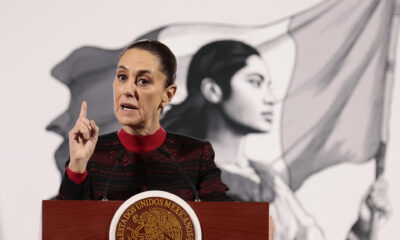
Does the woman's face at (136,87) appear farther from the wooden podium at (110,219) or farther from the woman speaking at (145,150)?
the wooden podium at (110,219)

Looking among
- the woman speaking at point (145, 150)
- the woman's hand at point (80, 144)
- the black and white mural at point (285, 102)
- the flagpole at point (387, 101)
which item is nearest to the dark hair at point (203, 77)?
the black and white mural at point (285, 102)

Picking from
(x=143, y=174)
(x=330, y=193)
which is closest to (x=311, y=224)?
(x=330, y=193)

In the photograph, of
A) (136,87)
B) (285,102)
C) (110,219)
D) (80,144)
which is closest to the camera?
(110,219)

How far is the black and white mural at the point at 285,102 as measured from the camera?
10.0ft

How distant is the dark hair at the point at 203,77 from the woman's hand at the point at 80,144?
5.07ft

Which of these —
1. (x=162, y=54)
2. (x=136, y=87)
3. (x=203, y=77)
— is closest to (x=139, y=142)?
(x=136, y=87)

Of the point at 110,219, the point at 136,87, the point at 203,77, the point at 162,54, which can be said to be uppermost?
the point at 203,77

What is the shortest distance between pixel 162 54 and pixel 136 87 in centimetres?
16

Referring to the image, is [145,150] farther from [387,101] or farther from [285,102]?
Answer: [387,101]

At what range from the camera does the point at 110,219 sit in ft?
4.47

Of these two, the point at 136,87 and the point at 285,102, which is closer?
the point at 136,87

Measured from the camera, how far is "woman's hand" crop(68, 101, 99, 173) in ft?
4.89

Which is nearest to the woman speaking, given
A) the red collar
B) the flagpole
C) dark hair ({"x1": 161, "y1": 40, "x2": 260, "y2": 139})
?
the red collar

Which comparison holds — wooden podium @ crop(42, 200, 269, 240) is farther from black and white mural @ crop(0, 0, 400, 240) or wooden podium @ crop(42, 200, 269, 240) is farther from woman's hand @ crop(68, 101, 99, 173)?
black and white mural @ crop(0, 0, 400, 240)
